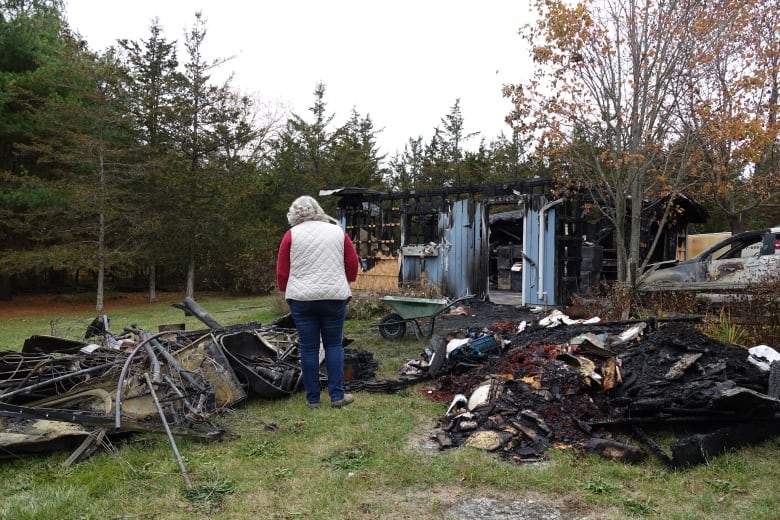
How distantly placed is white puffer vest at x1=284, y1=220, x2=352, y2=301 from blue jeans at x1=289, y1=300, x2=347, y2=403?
3.6 inches

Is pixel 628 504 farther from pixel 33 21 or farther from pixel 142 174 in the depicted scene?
pixel 33 21

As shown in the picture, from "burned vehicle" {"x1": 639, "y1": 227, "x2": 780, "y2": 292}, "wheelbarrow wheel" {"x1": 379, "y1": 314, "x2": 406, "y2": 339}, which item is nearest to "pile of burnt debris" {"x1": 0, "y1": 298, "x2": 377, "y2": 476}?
"wheelbarrow wheel" {"x1": 379, "y1": 314, "x2": 406, "y2": 339}

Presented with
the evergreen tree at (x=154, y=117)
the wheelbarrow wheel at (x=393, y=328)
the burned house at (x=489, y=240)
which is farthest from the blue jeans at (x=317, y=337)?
the evergreen tree at (x=154, y=117)

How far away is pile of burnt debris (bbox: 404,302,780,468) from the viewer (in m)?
3.58

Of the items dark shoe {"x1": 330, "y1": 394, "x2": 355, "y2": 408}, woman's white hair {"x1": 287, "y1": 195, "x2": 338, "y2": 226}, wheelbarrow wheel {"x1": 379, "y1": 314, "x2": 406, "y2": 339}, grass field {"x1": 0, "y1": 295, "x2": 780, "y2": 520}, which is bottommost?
grass field {"x1": 0, "y1": 295, "x2": 780, "y2": 520}

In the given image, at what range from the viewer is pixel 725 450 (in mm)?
3475

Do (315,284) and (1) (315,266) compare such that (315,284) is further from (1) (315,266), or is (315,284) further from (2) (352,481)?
(2) (352,481)

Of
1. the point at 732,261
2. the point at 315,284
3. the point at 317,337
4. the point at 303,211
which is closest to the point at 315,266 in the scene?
the point at 315,284

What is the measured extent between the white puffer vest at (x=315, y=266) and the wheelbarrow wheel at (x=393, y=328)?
3.91m

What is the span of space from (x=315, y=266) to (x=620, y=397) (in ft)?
8.72

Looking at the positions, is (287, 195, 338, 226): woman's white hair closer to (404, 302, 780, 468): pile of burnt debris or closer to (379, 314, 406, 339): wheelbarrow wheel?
(404, 302, 780, 468): pile of burnt debris

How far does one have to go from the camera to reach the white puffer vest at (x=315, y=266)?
14.4ft

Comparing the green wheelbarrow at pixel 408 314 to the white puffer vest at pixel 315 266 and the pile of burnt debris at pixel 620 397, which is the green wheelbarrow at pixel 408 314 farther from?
the white puffer vest at pixel 315 266

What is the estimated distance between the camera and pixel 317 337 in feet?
15.0
